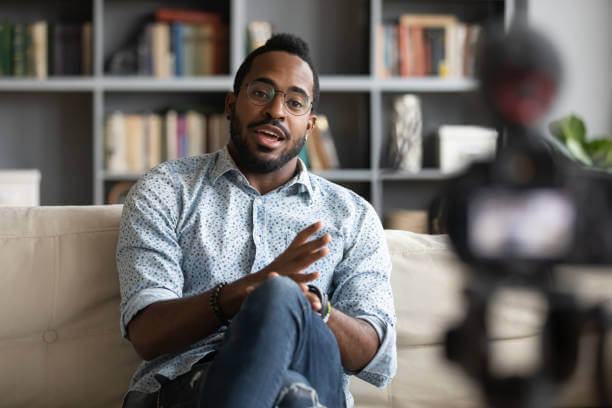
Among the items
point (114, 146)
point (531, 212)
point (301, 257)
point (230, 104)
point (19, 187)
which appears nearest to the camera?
point (531, 212)

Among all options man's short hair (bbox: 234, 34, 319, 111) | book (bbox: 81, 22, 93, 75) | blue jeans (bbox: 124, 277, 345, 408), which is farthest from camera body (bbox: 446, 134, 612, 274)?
book (bbox: 81, 22, 93, 75)

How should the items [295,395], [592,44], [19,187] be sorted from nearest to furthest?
1. [295,395]
2. [19,187]
3. [592,44]

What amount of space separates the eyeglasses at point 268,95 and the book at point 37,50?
2.09 m

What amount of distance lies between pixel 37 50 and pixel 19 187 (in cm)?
65

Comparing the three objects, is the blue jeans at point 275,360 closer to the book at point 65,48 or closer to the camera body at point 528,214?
the camera body at point 528,214

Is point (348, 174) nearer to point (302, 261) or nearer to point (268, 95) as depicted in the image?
point (268, 95)

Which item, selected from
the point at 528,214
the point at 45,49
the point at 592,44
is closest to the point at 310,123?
the point at 528,214

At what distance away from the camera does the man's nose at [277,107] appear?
1536 mm

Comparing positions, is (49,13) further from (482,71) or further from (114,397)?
(482,71)

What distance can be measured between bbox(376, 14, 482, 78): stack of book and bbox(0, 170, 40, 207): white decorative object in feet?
5.56

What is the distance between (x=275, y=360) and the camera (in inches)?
37.9

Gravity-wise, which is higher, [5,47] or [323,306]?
[5,47]

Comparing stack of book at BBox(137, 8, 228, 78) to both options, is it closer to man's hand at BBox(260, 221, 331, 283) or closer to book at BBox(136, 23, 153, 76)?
book at BBox(136, 23, 153, 76)

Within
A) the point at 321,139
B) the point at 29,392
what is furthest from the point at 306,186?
the point at 321,139
